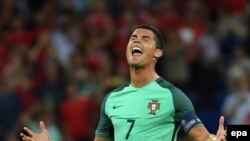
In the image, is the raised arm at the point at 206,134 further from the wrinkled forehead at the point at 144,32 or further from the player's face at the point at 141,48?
the wrinkled forehead at the point at 144,32

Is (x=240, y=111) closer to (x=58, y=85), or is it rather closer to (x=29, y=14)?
(x=58, y=85)

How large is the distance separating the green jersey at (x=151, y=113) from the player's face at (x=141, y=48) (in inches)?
8.1

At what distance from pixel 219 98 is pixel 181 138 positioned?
117 cm

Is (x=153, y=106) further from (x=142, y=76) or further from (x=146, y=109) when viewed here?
(x=142, y=76)

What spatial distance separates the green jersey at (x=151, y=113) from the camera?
7395mm

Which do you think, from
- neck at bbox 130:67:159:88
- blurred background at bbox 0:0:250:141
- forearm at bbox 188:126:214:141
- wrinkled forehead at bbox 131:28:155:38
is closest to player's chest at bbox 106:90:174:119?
neck at bbox 130:67:159:88

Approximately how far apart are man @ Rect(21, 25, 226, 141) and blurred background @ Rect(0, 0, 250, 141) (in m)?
4.62

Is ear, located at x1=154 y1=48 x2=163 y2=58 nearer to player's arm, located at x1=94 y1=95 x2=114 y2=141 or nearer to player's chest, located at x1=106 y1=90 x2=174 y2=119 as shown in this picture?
player's chest, located at x1=106 y1=90 x2=174 y2=119

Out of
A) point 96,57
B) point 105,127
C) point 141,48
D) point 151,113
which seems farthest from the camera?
point 96,57

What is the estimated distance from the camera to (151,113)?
746 centimetres

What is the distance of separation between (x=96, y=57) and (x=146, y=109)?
666 cm

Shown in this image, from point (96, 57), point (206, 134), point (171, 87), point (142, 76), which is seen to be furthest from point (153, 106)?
point (96, 57)

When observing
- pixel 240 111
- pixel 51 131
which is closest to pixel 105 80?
pixel 51 131

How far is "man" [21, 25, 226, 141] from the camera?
291 inches
